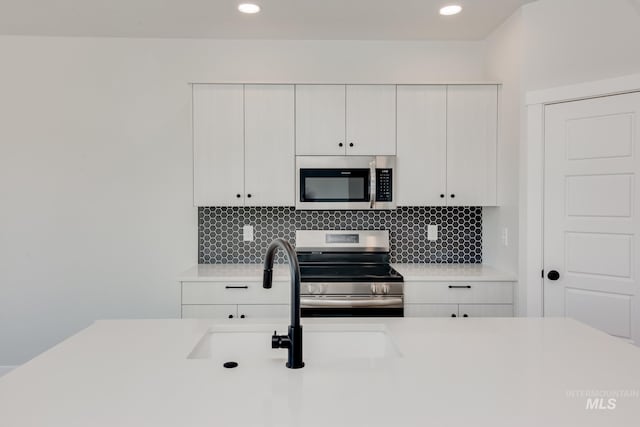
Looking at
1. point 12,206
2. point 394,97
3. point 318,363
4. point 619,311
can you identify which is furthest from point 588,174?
point 12,206

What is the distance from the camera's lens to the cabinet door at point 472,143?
118 inches

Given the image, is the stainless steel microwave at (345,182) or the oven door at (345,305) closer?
the oven door at (345,305)

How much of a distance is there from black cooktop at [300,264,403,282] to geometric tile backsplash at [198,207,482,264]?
1.07 ft

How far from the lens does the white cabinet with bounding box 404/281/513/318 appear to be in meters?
2.76

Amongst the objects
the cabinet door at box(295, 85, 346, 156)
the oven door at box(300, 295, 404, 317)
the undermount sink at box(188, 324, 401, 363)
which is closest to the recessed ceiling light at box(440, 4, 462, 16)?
the cabinet door at box(295, 85, 346, 156)

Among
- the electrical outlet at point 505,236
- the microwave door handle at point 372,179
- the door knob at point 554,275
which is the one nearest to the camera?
the door knob at point 554,275

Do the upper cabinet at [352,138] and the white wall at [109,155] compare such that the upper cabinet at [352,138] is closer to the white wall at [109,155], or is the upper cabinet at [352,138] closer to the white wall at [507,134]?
the white wall at [507,134]

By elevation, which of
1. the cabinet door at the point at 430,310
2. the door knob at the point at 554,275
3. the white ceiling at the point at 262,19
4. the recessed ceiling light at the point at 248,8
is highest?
the white ceiling at the point at 262,19

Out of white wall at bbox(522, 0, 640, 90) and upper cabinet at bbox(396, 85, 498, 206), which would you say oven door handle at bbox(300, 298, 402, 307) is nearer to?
upper cabinet at bbox(396, 85, 498, 206)

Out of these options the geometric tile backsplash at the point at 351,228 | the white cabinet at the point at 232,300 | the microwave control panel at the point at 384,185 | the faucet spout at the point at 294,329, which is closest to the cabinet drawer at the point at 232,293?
the white cabinet at the point at 232,300

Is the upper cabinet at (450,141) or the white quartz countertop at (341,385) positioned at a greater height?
the upper cabinet at (450,141)

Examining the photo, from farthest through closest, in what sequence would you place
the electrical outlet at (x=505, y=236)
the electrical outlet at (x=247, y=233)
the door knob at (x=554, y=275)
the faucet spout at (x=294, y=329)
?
the electrical outlet at (x=247, y=233) < the electrical outlet at (x=505, y=236) < the door knob at (x=554, y=275) < the faucet spout at (x=294, y=329)

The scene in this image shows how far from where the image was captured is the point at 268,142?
9.78 ft

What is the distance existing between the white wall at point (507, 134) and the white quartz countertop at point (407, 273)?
0.51ft
